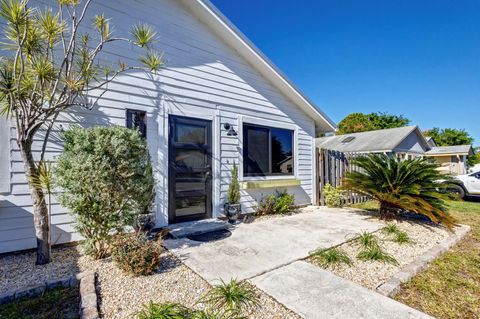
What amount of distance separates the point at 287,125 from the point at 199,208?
3509mm

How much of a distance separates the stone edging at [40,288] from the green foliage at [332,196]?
249 inches

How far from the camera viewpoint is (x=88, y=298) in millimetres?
2010

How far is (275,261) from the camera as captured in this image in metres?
2.94

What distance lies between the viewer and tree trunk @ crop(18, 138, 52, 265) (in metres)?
2.72

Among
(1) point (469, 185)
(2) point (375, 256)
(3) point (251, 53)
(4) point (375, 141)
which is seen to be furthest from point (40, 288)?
(4) point (375, 141)

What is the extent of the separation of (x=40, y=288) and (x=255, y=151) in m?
4.59

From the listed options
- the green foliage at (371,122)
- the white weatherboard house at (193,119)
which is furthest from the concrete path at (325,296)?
the green foliage at (371,122)

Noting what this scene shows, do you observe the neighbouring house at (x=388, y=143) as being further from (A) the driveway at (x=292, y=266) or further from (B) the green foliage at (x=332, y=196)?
(A) the driveway at (x=292, y=266)

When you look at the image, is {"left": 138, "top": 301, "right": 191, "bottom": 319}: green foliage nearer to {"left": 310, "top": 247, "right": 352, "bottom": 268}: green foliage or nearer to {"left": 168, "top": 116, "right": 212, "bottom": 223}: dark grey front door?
{"left": 310, "top": 247, "right": 352, "bottom": 268}: green foliage

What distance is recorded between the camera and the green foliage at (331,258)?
2898 millimetres

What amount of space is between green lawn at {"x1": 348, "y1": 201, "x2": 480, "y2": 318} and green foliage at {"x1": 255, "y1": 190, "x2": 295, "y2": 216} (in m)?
3.17

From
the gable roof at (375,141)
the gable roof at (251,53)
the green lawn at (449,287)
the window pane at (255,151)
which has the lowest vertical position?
the green lawn at (449,287)

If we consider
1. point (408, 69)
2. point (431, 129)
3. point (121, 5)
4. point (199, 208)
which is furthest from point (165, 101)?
point (431, 129)

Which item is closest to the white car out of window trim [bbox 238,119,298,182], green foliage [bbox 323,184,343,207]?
green foliage [bbox 323,184,343,207]
